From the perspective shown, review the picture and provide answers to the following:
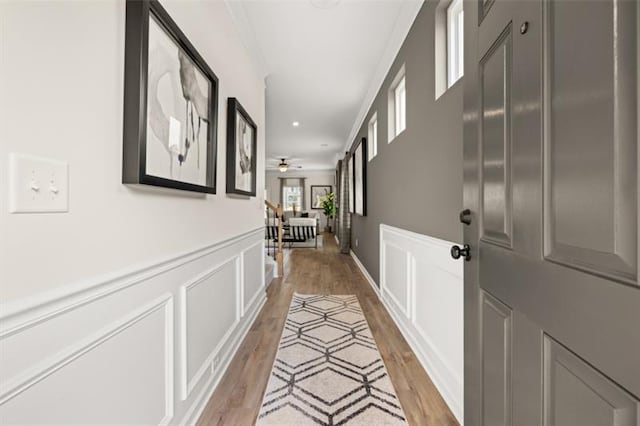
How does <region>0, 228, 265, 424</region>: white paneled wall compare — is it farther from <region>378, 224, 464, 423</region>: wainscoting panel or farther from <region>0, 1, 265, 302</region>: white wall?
<region>378, 224, 464, 423</region>: wainscoting panel

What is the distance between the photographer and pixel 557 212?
61 cm

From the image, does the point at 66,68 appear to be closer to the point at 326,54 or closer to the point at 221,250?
the point at 221,250

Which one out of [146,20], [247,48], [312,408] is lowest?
[312,408]

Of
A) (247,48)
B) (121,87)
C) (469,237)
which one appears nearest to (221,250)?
(121,87)

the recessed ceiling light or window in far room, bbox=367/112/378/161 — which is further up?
the recessed ceiling light

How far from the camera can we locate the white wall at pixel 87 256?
2.06 feet

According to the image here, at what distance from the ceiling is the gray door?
1.66 m

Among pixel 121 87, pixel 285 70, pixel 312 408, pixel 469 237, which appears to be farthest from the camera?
pixel 285 70

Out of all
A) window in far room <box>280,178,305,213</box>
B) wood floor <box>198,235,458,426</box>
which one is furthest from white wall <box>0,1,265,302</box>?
window in far room <box>280,178,305,213</box>

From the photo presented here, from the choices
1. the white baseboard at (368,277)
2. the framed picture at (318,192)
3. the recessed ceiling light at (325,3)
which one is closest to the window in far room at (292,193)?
the framed picture at (318,192)

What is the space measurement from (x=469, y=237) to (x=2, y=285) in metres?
1.22

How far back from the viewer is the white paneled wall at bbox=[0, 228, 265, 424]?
2.12 ft

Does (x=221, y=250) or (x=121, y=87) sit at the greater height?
(x=121, y=87)

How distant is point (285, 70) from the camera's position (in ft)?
11.0
